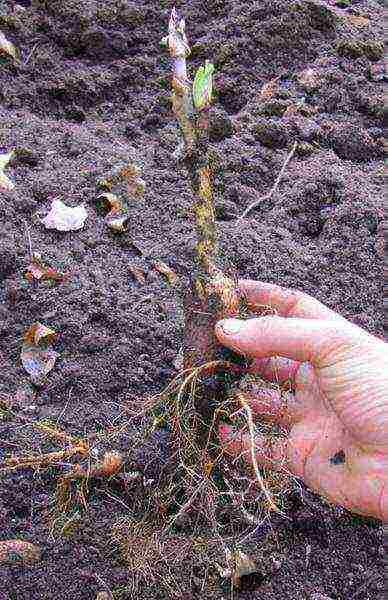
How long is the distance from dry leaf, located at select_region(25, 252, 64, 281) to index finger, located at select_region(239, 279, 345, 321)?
0.51 m

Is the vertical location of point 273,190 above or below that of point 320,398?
above

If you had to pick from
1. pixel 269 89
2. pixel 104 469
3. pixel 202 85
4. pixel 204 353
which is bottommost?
pixel 104 469

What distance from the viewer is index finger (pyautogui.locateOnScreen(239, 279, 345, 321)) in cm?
155

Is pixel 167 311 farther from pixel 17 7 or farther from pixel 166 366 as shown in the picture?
pixel 17 7

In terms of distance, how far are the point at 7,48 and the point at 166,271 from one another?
0.95 meters

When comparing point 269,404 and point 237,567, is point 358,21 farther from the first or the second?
point 237,567

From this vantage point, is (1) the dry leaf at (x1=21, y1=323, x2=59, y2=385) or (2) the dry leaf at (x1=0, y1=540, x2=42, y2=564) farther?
(1) the dry leaf at (x1=21, y1=323, x2=59, y2=385)

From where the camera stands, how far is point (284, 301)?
5.16 ft

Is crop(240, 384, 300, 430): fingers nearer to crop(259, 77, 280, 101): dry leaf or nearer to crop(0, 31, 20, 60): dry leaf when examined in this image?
crop(259, 77, 280, 101): dry leaf

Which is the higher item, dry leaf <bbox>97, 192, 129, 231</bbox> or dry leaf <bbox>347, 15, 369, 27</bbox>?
dry leaf <bbox>347, 15, 369, 27</bbox>

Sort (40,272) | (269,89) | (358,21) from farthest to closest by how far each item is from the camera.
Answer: (358,21), (269,89), (40,272)

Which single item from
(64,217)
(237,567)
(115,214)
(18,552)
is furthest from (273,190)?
(18,552)

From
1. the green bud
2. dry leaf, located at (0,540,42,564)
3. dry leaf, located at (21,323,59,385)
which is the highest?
the green bud

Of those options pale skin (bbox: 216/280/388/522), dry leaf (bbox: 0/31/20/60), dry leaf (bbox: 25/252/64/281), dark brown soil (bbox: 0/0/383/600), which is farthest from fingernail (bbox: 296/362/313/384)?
dry leaf (bbox: 0/31/20/60)
